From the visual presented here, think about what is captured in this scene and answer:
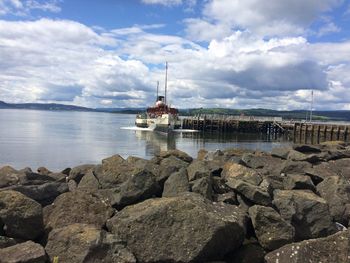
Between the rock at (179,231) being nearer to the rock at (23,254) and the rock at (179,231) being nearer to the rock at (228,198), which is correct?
the rock at (23,254)

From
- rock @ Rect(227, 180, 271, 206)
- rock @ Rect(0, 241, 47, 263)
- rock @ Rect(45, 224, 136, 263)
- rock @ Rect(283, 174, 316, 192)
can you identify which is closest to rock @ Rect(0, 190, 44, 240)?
rock @ Rect(45, 224, 136, 263)

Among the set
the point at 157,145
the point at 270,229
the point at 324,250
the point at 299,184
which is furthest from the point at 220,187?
the point at 157,145

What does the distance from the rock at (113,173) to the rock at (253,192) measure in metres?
3.19

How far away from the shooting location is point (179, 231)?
8148 mm

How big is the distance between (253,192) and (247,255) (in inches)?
78.2

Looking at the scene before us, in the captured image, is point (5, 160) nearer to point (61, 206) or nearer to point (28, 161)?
point (28, 161)

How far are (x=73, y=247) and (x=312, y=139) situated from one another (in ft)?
244

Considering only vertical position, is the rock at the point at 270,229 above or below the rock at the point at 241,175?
below

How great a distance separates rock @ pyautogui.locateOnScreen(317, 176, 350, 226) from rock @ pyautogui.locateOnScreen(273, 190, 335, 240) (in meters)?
1.14

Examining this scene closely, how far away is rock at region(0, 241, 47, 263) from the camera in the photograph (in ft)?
24.4

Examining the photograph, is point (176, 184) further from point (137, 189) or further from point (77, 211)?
point (77, 211)

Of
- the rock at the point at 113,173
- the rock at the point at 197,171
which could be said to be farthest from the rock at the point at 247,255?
the rock at the point at 113,173

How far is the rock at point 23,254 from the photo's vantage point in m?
7.43

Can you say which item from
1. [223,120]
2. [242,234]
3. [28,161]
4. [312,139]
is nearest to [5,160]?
[28,161]
